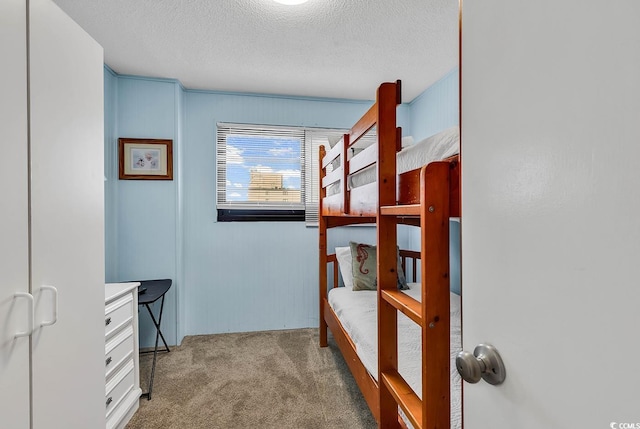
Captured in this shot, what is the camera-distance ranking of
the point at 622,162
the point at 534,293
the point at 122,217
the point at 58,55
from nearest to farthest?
the point at 622,162 < the point at 534,293 < the point at 58,55 < the point at 122,217

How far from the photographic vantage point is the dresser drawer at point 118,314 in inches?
65.6

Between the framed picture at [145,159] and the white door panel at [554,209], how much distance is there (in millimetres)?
2792

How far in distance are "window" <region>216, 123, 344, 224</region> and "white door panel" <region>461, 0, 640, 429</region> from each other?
8.63 feet

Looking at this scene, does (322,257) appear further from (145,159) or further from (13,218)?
(13,218)

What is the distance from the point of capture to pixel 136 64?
8.24ft

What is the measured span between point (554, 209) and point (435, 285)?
1.82ft

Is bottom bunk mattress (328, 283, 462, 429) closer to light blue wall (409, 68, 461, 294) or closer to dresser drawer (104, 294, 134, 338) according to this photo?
light blue wall (409, 68, 461, 294)

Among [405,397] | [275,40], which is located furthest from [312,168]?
[405,397]

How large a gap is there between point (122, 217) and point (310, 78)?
84.4 inches

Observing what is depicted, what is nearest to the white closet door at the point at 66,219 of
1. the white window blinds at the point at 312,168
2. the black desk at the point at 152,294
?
the black desk at the point at 152,294

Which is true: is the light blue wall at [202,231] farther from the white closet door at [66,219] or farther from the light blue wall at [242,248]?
the white closet door at [66,219]

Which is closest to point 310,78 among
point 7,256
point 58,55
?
point 58,55

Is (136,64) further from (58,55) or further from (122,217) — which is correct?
(58,55)

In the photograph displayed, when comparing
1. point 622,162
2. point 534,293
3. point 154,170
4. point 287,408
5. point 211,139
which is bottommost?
point 287,408
